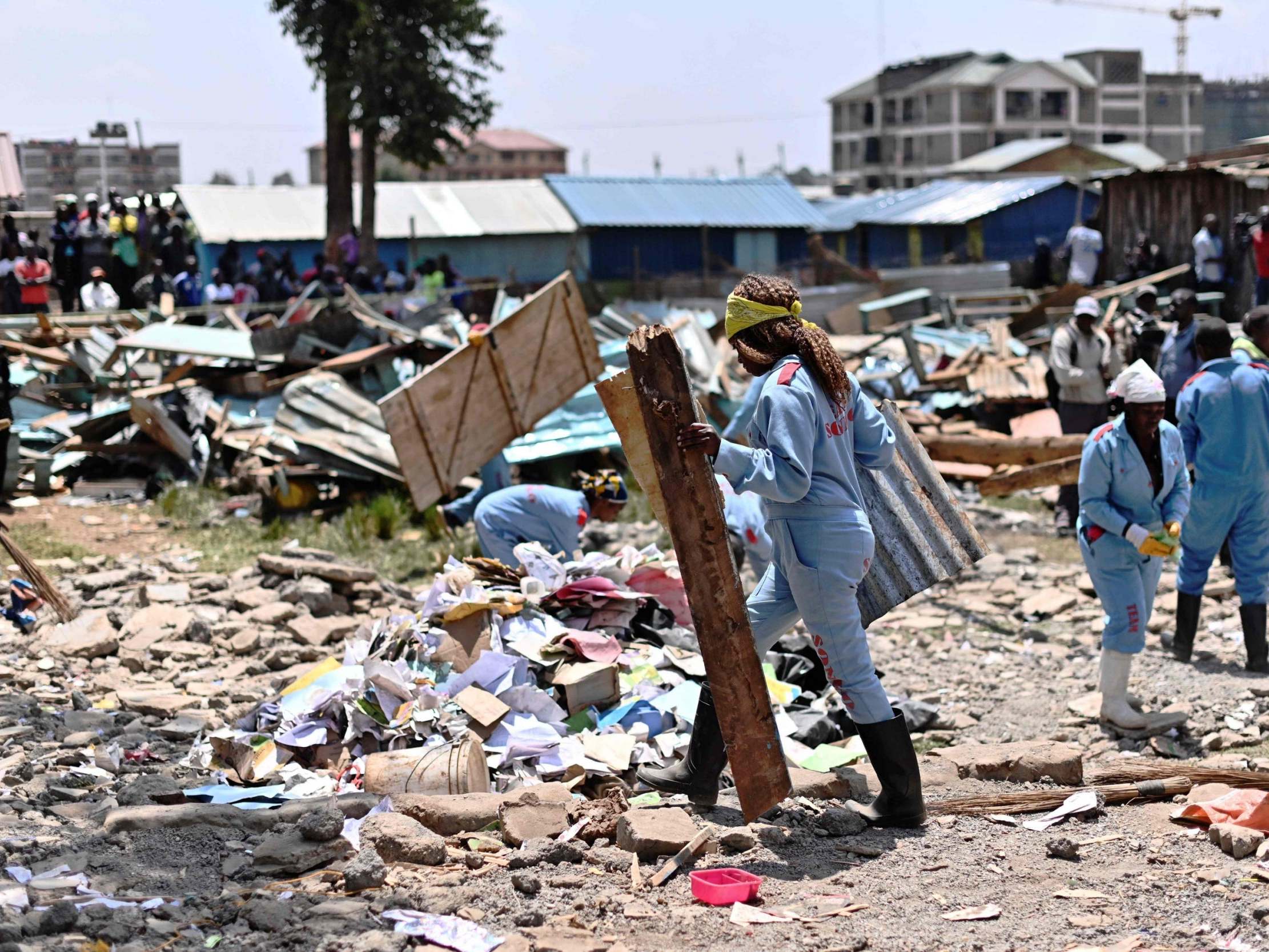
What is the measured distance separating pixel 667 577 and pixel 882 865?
2765 mm

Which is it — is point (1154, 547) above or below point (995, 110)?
below

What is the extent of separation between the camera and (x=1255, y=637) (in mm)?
6727

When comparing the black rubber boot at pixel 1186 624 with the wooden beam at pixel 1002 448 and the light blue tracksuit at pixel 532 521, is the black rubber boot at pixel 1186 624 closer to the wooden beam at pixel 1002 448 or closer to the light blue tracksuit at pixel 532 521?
the light blue tracksuit at pixel 532 521

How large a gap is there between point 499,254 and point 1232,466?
1110 inches

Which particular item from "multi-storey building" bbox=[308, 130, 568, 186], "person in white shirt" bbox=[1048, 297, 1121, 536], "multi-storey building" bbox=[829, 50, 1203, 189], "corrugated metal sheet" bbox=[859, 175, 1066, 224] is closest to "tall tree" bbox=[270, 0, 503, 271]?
"corrugated metal sheet" bbox=[859, 175, 1066, 224]

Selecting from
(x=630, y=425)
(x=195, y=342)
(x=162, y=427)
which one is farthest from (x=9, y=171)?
(x=630, y=425)

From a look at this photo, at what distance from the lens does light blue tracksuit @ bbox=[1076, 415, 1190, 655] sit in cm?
569

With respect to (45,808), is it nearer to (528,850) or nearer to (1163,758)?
(528,850)

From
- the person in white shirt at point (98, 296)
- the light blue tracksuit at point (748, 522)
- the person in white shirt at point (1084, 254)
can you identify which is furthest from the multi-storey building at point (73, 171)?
the light blue tracksuit at point (748, 522)

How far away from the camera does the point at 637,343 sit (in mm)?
3980

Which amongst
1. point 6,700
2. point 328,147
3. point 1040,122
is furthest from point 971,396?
point 1040,122

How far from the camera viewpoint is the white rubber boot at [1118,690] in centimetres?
589

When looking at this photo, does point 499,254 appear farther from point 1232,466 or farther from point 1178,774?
point 1178,774

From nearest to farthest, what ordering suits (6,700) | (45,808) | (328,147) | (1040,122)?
1. (45,808)
2. (6,700)
3. (328,147)
4. (1040,122)
